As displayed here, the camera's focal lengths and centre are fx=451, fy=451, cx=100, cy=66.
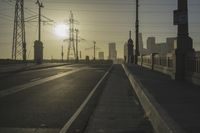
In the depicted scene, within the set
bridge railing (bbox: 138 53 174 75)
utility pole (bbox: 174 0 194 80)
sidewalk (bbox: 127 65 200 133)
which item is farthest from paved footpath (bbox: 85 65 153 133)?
bridge railing (bbox: 138 53 174 75)

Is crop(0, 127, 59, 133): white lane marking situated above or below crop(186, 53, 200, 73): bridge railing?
below

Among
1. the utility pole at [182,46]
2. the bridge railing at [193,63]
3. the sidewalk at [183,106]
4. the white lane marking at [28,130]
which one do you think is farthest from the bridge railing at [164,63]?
the white lane marking at [28,130]

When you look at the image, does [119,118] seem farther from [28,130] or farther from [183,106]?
[28,130]

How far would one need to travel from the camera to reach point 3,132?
994cm

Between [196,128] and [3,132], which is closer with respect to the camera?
[196,128]

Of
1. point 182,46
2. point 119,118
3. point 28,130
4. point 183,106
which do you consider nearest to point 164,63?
point 182,46

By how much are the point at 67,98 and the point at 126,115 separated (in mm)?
5054

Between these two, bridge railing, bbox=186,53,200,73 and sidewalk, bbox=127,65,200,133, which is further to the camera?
bridge railing, bbox=186,53,200,73

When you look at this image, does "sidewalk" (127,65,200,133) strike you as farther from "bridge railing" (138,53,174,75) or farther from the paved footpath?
"bridge railing" (138,53,174,75)

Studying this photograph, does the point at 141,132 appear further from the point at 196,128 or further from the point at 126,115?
the point at 126,115

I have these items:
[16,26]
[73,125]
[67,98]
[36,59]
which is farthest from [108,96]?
[36,59]

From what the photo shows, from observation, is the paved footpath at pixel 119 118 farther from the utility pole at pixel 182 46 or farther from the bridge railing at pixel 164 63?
the bridge railing at pixel 164 63

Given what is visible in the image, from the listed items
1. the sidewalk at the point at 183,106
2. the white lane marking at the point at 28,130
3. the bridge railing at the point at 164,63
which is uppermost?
the bridge railing at the point at 164,63

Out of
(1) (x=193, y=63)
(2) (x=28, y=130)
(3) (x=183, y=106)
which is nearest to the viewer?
(2) (x=28, y=130)
